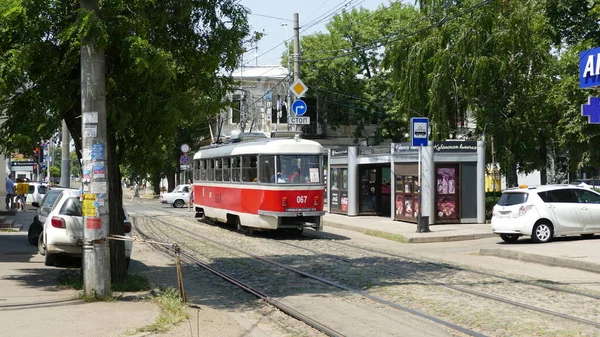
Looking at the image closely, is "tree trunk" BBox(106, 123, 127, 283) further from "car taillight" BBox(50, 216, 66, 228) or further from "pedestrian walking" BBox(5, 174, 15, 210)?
"pedestrian walking" BBox(5, 174, 15, 210)

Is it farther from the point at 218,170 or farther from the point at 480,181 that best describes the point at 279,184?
the point at 480,181

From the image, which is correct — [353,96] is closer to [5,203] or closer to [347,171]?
[347,171]

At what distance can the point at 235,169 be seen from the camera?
78.9 feet

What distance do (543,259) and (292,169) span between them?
27.4 ft

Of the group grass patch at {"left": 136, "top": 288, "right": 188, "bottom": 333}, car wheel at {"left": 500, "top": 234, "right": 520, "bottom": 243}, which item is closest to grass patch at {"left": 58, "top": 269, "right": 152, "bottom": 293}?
grass patch at {"left": 136, "top": 288, "right": 188, "bottom": 333}

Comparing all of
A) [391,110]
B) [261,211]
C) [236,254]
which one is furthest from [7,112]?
[391,110]

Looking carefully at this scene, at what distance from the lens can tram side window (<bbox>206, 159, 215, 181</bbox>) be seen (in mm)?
26991

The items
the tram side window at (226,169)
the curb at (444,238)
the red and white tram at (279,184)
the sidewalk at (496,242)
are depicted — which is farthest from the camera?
the tram side window at (226,169)

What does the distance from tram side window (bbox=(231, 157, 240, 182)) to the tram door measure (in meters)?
7.75

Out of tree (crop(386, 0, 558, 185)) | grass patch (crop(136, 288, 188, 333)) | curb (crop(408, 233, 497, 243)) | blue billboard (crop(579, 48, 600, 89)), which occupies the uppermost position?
tree (crop(386, 0, 558, 185))

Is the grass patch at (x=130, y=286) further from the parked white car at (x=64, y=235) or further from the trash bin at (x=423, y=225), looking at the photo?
the trash bin at (x=423, y=225)

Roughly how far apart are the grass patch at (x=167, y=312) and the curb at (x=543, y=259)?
8.69 m

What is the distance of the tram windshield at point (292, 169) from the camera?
850 inches

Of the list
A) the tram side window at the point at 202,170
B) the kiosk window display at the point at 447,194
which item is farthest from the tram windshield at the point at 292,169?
the tram side window at the point at 202,170
